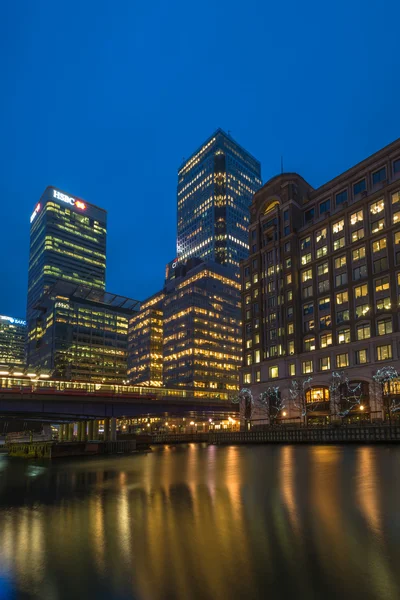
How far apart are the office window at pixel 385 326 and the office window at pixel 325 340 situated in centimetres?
1314

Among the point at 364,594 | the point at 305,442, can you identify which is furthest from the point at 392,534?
the point at 305,442

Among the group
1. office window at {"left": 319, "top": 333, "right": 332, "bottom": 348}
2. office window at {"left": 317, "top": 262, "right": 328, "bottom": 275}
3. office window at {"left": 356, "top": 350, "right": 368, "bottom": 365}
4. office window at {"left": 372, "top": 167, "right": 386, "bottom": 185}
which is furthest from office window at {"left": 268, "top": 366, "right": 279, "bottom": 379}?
office window at {"left": 372, "top": 167, "right": 386, "bottom": 185}

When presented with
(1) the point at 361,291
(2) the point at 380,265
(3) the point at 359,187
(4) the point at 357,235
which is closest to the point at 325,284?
(1) the point at 361,291

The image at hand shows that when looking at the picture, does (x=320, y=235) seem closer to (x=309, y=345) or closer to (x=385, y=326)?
(x=309, y=345)

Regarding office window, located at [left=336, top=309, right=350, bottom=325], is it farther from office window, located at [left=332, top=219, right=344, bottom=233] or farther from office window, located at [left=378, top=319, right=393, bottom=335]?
office window, located at [left=332, top=219, right=344, bottom=233]

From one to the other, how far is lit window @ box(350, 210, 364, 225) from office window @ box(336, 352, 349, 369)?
30.6 meters

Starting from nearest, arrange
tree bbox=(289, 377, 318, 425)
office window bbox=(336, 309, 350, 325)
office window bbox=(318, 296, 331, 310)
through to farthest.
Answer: office window bbox=(336, 309, 350, 325)
tree bbox=(289, 377, 318, 425)
office window bbox=(318, 296, 331, 310)

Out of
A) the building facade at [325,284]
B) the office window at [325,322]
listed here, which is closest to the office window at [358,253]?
the building facade at [325,284]

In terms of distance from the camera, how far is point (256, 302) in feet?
431

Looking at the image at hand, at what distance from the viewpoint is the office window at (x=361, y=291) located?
10250 centimetres

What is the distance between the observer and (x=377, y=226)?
10269 cm

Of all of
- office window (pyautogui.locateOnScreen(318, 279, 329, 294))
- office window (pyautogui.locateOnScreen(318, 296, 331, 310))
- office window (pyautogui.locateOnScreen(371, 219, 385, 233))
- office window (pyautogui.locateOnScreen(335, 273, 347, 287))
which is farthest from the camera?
office window (pyautogui.locateOnScreen(318, 279, 329, 294))

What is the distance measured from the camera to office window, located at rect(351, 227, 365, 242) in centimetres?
10575

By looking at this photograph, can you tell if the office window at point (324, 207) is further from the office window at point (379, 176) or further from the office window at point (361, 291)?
the office window at point (361, 291)
